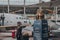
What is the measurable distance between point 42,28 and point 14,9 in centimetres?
4571

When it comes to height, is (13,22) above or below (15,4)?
below

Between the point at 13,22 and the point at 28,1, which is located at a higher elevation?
the point at 28,1

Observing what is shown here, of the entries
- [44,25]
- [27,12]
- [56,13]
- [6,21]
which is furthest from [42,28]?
[27,12]

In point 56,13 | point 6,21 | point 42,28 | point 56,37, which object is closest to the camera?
point 42,28

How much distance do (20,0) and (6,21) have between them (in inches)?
384

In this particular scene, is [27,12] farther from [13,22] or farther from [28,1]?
[13,22]

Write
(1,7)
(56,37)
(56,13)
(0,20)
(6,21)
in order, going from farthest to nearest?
(1,7)
(56,13)
(6,21)
(0,20)
(56,37)

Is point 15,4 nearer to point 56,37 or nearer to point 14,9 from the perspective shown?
point 14,9

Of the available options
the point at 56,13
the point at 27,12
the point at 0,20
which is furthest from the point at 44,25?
the point at 27,12

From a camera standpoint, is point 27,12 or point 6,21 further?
point 27,12

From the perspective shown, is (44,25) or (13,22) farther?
(13,22)

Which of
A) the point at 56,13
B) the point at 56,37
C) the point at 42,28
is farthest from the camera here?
the point at 56,13

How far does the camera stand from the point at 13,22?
135 ft

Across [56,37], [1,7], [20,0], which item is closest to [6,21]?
[20,0]
